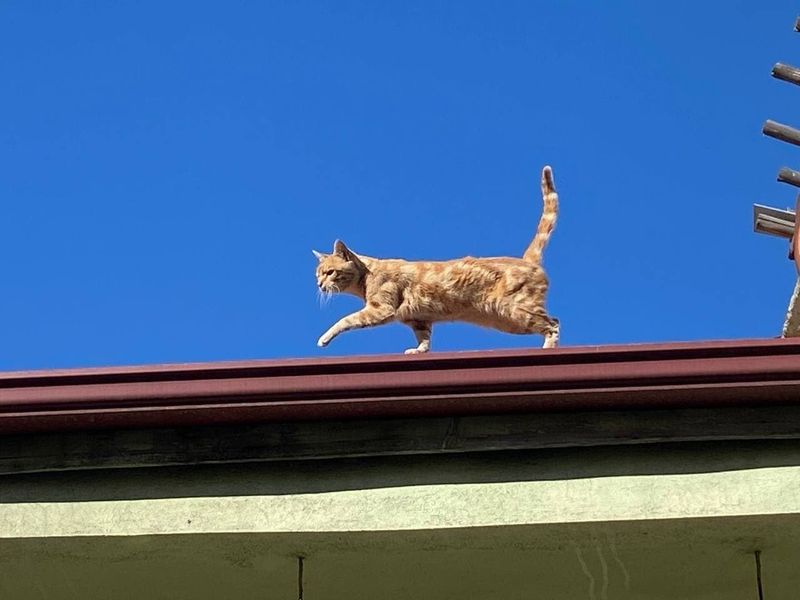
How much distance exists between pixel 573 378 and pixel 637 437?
0.25 m

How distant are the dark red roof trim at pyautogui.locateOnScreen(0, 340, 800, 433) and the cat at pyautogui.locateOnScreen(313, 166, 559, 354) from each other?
3.85m

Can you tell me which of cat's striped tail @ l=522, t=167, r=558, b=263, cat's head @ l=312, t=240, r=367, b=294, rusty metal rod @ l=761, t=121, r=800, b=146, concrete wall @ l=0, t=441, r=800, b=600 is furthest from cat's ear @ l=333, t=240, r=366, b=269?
concrete wall @ l=0, t=441, r=800, b=600

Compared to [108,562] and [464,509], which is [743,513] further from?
[108,562]

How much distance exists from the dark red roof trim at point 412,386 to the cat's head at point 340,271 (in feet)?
17.6

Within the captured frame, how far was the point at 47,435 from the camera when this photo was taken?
376 cm

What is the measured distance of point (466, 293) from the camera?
7961mm

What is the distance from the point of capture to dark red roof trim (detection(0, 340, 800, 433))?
3.57m

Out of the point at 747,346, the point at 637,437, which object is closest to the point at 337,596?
the point at 637,437

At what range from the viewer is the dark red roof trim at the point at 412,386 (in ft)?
11.7

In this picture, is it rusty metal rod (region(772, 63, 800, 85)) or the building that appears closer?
the building

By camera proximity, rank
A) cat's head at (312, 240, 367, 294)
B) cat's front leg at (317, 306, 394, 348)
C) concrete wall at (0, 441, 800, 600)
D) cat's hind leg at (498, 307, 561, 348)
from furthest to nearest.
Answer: cat's head at (312, 240, 367, 294)
cat's front leg at (317, 306, 394, 348)
cat's hind leg at (498, 307, 561, 348)
concrete wall at (0, 441, 800, 600)

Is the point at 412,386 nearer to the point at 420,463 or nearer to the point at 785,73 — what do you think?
the point at 420,463

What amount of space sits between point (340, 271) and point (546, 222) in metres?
1.69

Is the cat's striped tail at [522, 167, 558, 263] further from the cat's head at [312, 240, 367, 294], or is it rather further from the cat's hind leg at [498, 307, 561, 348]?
the cat's head at [312, 240, 367, 294]
